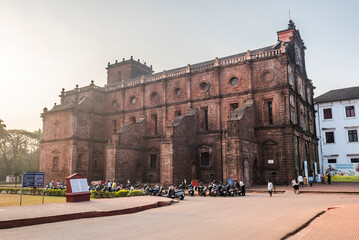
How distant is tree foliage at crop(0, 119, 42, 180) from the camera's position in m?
53.8

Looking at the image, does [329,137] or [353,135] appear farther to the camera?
[329,137]

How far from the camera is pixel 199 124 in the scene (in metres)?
31.4

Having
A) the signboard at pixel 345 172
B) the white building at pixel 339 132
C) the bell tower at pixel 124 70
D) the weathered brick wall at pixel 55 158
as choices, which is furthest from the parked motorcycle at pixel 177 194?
the bell tower at pixel 124 70

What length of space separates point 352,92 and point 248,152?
22466 millimetres

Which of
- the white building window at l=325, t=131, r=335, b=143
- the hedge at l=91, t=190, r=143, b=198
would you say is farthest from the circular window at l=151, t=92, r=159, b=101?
the white building window at l=325, t=131, r=335, b=143

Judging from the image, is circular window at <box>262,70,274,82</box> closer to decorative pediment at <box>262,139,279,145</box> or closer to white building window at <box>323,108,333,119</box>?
decorative pediment at <box>262,139,279,145</box>

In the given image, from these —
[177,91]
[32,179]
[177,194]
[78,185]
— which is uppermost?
[177,91]

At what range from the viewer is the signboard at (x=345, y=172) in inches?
1329

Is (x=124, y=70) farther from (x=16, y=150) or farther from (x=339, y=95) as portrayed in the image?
(x=339, y=95)

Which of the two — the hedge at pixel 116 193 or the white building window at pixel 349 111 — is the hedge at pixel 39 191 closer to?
the hedge at pixel 116 193

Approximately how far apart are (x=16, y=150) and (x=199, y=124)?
4087 centimetres

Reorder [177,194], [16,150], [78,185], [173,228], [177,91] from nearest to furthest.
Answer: [173,228], [78,185], [177,194], [177,91], [16,150]

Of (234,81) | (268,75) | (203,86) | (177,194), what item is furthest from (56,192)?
(268,75)

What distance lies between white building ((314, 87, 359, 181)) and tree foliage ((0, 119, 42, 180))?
52.1 meters
